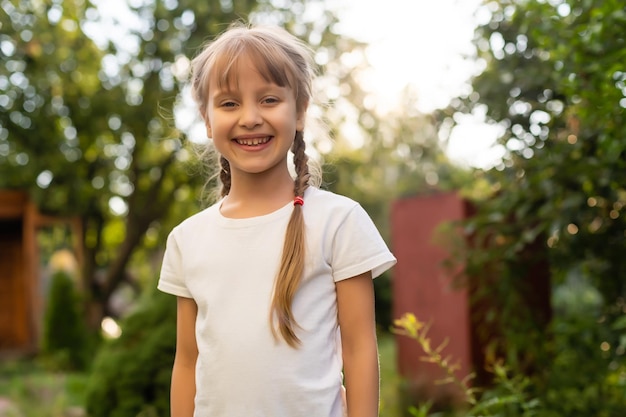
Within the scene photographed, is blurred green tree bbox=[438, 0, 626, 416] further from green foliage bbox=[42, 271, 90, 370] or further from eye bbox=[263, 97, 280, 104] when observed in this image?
green foliage bbox=[42, 271, 90, 370]

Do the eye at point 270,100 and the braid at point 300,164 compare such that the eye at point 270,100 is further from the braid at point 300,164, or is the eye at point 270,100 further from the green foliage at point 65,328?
the green foliage at point 65,328

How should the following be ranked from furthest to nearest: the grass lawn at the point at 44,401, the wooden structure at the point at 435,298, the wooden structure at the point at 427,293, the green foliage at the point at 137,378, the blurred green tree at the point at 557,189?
the wooden structure at the point at 427,293, the wooden structure at the point at 435,298, the grass lawn at the point at 44,401, the green foliage at the point at 137,378, the blurred green tree at the point at 557,189

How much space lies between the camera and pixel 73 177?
1362 centimetres

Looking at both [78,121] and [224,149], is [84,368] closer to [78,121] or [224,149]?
[78,121]

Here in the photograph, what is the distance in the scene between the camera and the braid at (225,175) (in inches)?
87.0

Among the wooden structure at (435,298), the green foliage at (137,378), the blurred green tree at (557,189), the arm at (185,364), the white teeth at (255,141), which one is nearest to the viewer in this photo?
the white teeth at (255,141)

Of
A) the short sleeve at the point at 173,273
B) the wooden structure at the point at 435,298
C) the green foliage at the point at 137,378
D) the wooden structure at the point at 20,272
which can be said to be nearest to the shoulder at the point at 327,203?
the short sleeve at the point at 173,273

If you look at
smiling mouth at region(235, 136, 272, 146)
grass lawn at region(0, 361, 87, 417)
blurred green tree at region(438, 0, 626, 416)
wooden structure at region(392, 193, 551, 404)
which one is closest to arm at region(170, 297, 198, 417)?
smiling mouth at region(235, 136, 272, 146)

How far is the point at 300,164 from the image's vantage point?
2055mm

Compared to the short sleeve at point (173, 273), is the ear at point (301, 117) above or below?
above

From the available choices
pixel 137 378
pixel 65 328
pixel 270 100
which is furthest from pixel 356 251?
pixel 65 328

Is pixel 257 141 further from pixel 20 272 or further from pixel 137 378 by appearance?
pixel 20 272

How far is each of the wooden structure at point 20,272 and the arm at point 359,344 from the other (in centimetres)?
1327

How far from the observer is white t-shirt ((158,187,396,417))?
5.95ft
